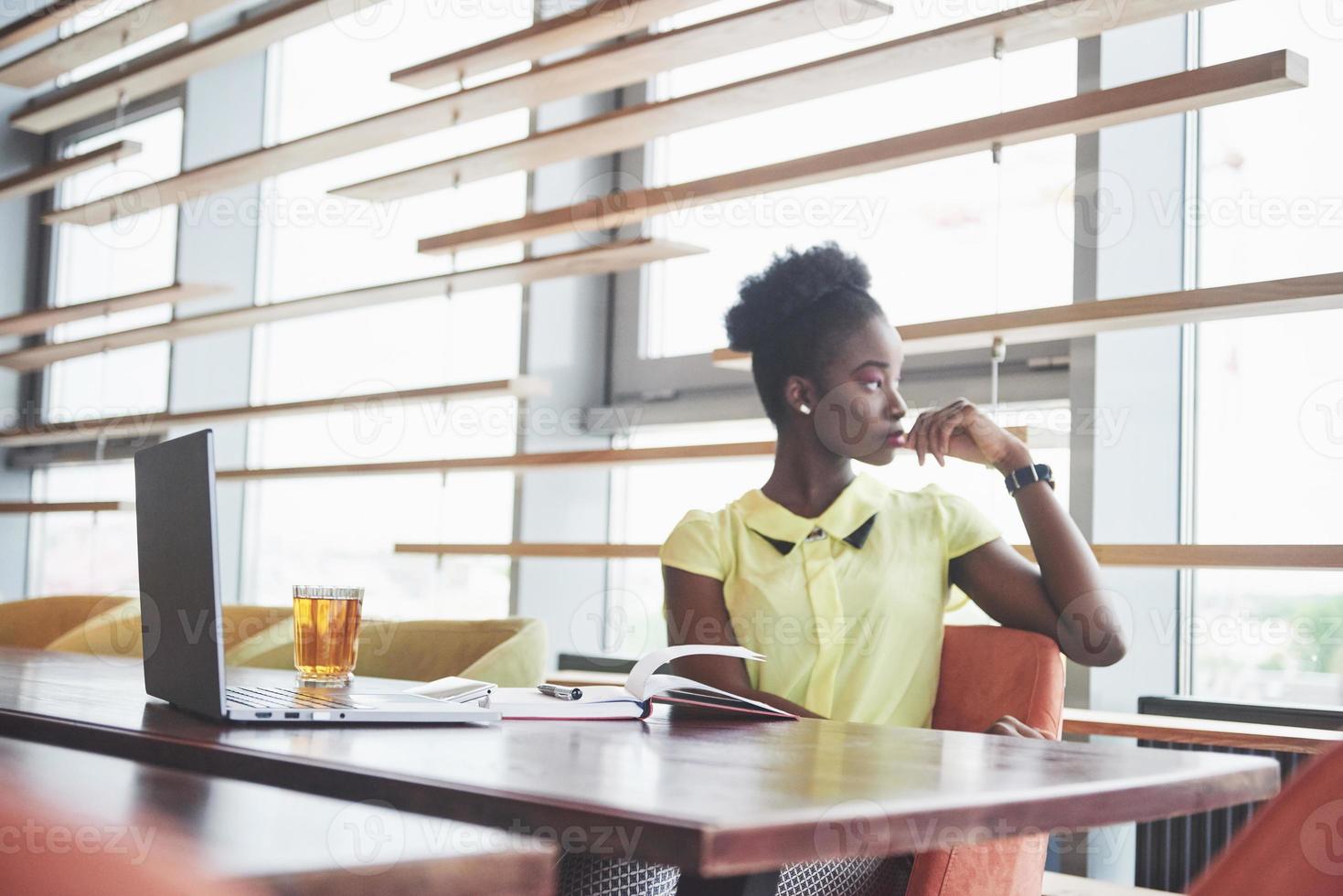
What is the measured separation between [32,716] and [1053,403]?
1.97 meters

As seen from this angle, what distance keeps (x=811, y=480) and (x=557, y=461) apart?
40.1 inches

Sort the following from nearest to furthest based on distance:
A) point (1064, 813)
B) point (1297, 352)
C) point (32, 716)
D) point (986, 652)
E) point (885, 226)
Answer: point (1064, 813), point (32, 716), point (986, 652), point (1297, 352), point (885, 226)

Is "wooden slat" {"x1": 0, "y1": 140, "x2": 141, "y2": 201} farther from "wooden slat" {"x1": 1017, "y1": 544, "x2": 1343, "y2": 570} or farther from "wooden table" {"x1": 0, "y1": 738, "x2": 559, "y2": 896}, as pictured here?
"wooden slat" {"x1": 1017, "y1": 544, "x2": 1343, "y2": 570}

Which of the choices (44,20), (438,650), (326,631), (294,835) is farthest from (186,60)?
(294,835)

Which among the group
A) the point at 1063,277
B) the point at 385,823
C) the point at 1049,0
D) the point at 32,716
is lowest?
the point at 385,823

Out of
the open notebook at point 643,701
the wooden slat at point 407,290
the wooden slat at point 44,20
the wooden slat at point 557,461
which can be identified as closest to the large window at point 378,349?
the wooden slat at point 557,461

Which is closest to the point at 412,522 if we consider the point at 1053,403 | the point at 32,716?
the point at 1053,403

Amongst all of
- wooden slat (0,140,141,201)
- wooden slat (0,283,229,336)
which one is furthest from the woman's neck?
wooden slat (0,140,141,201)

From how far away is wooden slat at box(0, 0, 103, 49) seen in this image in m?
3.45

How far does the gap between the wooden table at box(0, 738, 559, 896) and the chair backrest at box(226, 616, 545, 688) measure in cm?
61

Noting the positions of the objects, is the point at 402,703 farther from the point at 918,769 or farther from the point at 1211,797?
the point at 1211,797

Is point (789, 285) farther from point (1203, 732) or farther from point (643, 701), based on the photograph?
point (643, 701)

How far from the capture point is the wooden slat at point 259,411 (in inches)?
121

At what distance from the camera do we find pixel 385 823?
137cm
